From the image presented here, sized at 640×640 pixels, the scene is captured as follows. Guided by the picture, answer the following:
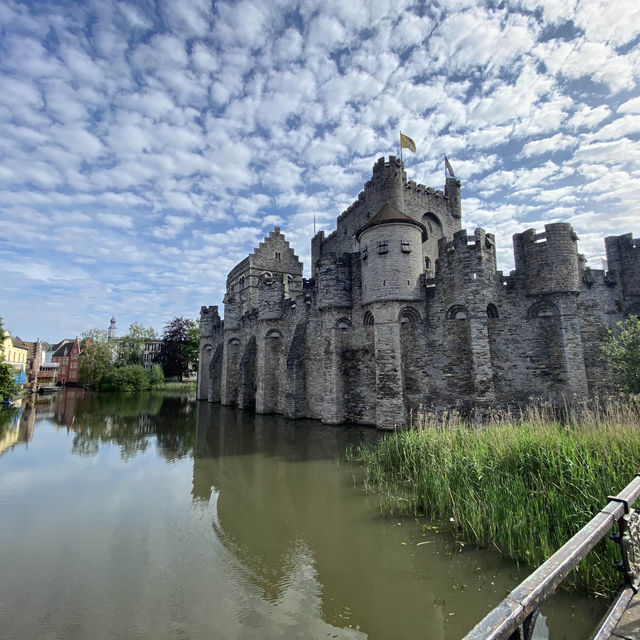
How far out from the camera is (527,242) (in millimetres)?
13961

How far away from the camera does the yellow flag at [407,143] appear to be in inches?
848

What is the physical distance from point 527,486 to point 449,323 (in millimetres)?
8788

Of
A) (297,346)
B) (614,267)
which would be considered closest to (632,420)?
(614,267)

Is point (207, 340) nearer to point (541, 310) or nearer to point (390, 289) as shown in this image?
point (390, 289)

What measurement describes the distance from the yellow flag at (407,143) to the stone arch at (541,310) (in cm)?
1260

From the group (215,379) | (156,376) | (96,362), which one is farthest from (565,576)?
(96,362)

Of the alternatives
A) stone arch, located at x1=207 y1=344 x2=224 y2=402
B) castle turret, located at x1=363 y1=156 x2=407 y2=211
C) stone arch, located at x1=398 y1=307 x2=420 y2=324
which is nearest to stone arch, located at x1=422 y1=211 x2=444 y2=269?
castle turret, located at x1=363 y1=156 x2=407 y2=211

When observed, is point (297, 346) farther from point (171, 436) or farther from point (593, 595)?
point (593, 595)

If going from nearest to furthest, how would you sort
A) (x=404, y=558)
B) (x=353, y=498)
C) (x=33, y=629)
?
(x=33, y=629) < (x=404, y=558) < (x=353, y=498)

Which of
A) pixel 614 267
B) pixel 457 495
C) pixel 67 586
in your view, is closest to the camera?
pixel 67 586

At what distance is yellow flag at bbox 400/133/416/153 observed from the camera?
70.6 feet

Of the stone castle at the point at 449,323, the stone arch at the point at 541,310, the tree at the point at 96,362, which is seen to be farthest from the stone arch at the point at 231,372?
the tree at the point at 96,362

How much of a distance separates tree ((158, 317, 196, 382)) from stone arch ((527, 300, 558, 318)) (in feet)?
144

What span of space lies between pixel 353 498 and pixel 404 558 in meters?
2.49
